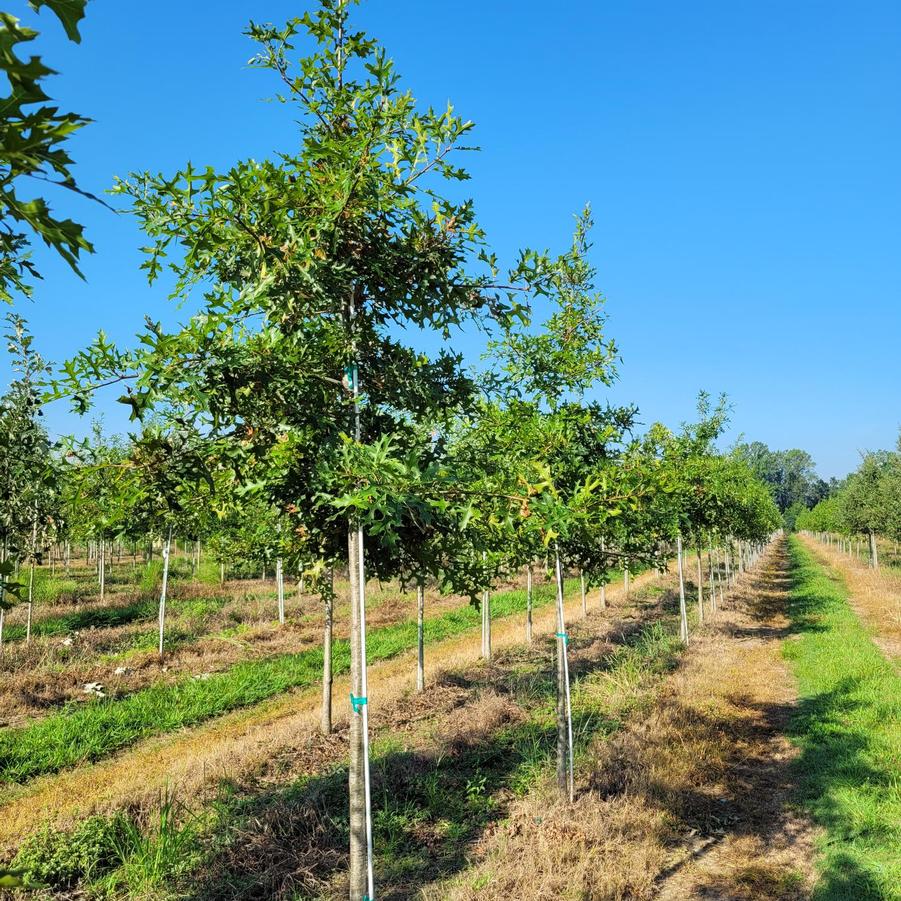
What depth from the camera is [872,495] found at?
36.9 m

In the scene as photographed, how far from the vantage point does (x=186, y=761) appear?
9688 millimetres

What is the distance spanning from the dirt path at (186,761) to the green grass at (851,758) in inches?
276

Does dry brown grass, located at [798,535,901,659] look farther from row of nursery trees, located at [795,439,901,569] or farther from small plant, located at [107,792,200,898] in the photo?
small plant, located at [107,792,200,898]

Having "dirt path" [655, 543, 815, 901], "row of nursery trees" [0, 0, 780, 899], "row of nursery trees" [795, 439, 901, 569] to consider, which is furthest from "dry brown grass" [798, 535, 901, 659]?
"row of nursery trees" [0, 0, 780, 899]

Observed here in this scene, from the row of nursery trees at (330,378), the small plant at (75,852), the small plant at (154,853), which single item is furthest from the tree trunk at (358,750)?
the small plant at (75,852)

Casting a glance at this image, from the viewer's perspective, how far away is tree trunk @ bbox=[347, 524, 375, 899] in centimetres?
428

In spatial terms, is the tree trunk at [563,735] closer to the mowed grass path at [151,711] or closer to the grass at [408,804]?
the grass at [408,804]

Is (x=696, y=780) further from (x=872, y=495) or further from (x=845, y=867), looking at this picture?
(x=872, y=495)

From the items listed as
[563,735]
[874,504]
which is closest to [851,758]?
[563,735]

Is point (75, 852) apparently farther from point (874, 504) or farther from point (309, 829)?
point (874, 504)

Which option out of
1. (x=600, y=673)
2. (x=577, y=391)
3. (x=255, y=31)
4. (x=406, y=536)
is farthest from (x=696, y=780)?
(x=255, y=31)

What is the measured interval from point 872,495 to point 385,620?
31.0m

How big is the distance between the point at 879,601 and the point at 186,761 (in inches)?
999

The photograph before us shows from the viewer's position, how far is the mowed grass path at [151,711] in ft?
33.4
